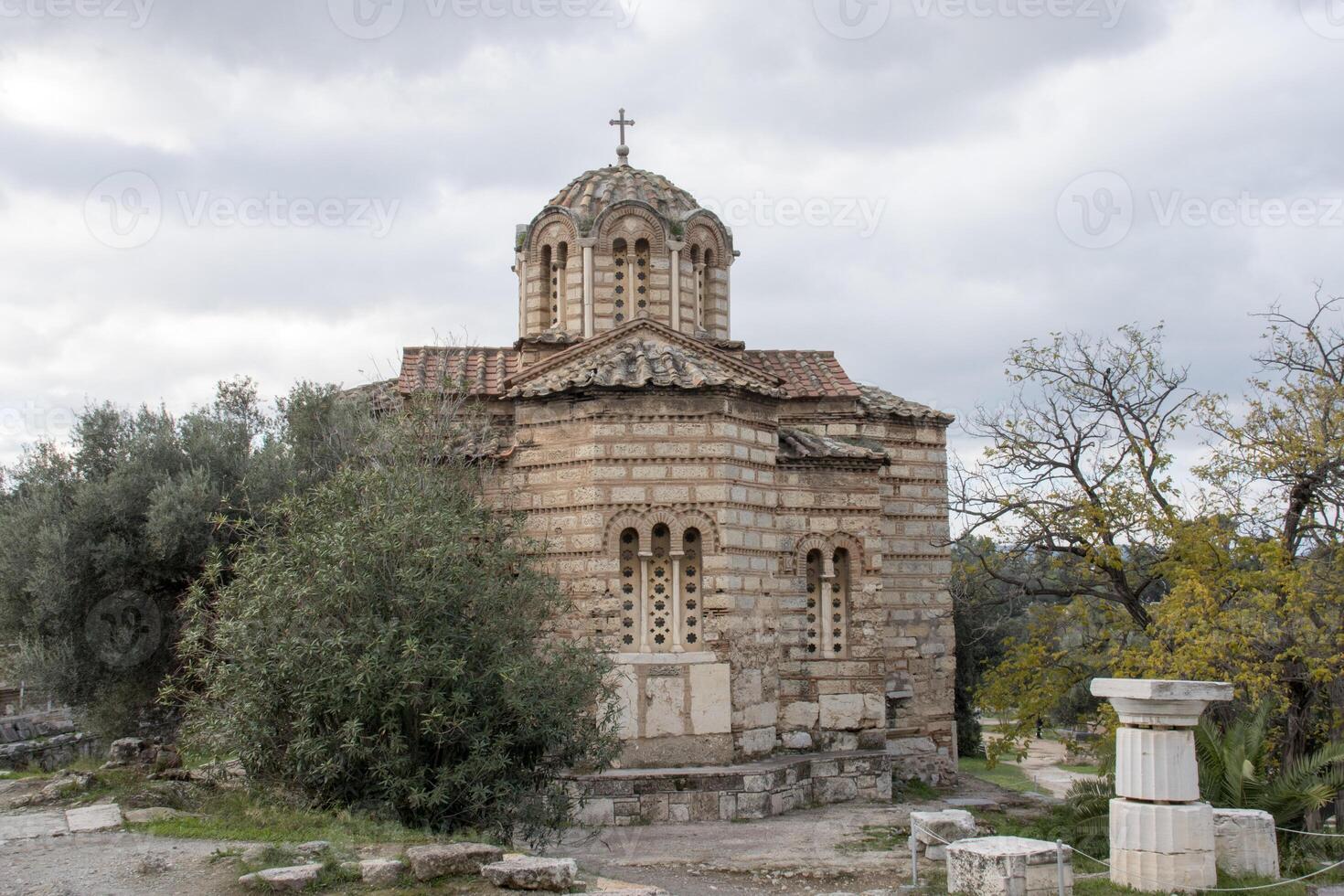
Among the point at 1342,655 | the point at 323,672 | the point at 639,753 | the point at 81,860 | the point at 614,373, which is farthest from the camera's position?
the point at 614,373

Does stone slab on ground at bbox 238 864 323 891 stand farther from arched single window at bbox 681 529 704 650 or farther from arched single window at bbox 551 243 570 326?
arched single window at bbox 551 243 570 326

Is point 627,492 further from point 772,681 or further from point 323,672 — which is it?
point 323,672

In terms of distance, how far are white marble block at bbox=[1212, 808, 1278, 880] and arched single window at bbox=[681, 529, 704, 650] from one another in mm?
5992

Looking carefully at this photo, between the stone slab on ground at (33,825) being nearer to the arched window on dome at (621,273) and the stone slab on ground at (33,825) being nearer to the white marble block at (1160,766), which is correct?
the white marble block at (1160,766)

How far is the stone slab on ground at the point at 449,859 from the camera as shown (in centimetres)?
789

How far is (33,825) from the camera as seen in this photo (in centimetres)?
951

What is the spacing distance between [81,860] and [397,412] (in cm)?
626

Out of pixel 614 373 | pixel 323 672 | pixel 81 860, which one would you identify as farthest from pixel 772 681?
pixel 81 860

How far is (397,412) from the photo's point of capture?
13.6m

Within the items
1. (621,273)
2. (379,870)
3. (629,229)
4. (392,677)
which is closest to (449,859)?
(379,870)

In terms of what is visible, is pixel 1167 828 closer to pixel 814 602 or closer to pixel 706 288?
pixel 814 602

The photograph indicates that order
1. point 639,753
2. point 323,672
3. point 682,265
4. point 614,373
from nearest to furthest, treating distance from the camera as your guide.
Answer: point 323,672 → point 639,753 → point 614,373 → point 682,265

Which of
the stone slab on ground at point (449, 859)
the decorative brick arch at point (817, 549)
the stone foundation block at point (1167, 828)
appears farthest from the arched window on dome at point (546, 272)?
the stone foundation block at point (1167, 828)

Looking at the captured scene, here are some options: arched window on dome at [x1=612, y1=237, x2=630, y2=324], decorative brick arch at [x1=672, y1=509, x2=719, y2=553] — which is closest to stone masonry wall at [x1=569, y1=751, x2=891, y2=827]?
decorative brick arch at [x1=672, y1=509, x2=719, y2=553]
